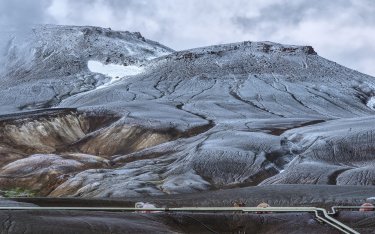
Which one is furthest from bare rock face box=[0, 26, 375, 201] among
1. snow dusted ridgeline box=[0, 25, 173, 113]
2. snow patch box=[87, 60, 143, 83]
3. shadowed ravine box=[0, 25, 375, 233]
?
snow patch box=[87, 60, 143, 83]

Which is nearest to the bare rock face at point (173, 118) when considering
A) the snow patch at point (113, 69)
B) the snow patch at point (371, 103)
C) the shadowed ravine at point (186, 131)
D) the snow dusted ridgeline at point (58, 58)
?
the shadowed ravine at point (186, 131)

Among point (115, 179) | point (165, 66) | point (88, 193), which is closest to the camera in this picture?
point (88, 193)

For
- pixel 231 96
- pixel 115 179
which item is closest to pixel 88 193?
pixel 115 179

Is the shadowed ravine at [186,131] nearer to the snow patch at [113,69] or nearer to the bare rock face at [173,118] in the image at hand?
the bare rock face at [173,118]

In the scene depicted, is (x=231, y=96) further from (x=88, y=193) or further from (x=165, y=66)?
(x=88, y=193)

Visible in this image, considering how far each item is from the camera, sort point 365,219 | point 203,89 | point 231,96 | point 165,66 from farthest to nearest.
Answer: point 165,66, point 203,89, point 231,96, point 365,219

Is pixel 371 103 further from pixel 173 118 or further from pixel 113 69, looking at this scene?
pixel 113 69

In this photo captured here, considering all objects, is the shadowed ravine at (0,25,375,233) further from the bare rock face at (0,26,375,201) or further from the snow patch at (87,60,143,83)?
the snow patch at (87,60,143,83)

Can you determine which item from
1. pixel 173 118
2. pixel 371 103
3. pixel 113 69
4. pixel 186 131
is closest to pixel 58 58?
pixel 113 69
